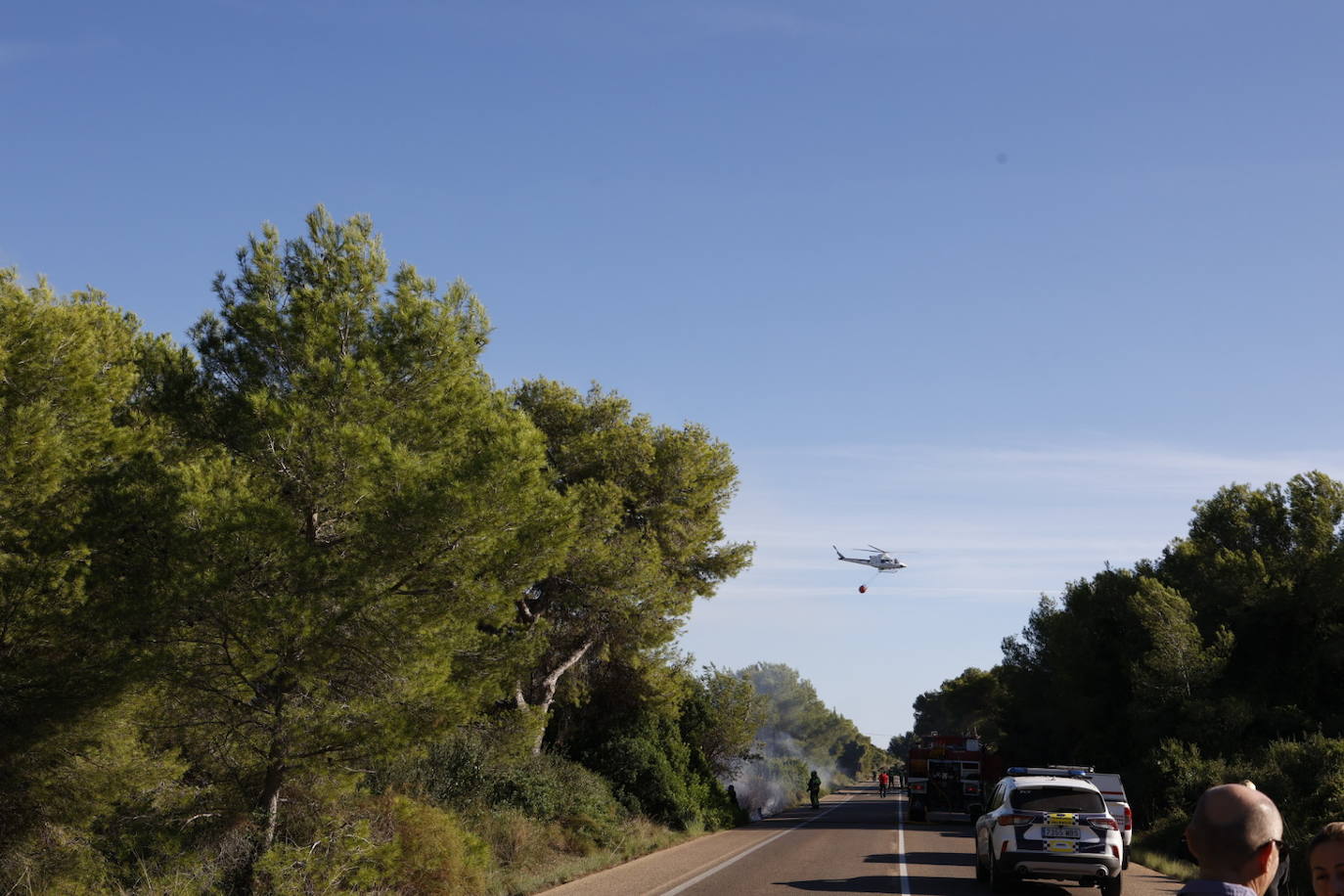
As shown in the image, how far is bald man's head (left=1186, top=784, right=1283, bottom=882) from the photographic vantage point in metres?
3.14

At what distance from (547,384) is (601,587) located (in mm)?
6777

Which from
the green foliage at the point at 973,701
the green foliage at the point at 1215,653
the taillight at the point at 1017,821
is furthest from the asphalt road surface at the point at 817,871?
the green foliage at the point at 973,701

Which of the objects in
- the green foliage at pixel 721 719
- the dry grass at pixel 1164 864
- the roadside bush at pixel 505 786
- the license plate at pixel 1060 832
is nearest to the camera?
the license plate at pixel 1060 832

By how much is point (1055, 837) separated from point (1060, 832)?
0.10m

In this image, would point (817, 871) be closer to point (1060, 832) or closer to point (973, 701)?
point (1060, 832)

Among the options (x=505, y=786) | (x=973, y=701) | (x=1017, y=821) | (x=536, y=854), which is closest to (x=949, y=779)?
(x=505, y=786)

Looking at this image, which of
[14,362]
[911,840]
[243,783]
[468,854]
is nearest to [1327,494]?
[911,840]

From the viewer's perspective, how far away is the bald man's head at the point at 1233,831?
314cm

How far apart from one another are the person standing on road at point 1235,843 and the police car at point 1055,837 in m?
13.5

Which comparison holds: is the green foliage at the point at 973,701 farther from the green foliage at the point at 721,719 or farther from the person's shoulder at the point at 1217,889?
the person's shoulder at the point at 1217,889

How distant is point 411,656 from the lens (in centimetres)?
1462

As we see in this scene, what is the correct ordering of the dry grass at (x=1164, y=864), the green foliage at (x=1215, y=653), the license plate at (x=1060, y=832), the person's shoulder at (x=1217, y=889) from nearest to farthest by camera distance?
the person's shoulder at (x=1217, y=889)
the license plate at (x=1060, y=832)
the dry grass at (x=1164, y=864)
the green foliage at (x=1215, y=653)

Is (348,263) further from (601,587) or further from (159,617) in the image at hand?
(601,587)

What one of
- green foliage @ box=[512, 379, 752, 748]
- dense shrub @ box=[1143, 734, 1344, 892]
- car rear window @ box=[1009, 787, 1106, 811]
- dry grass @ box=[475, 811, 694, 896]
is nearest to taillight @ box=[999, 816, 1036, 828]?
car rear window @ box=[1009, 787, 1106, 811]
